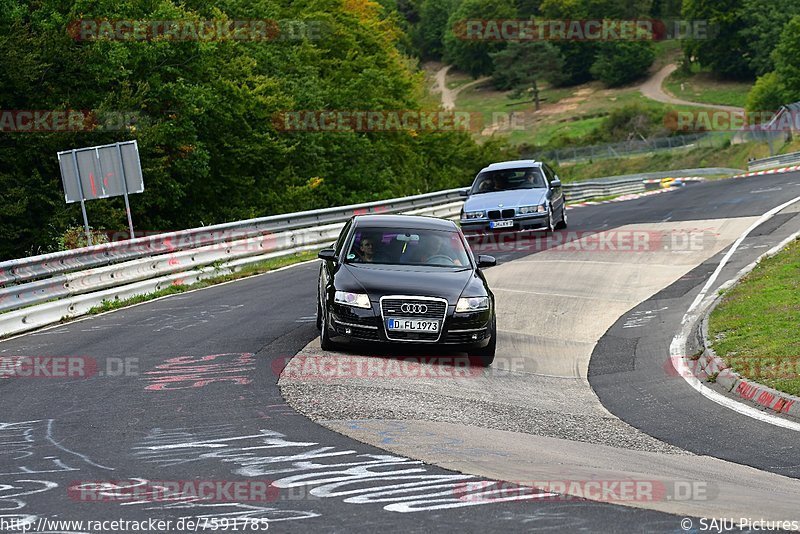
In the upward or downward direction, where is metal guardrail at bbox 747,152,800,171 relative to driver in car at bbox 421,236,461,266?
downward

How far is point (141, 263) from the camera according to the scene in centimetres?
2012

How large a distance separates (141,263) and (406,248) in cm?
765

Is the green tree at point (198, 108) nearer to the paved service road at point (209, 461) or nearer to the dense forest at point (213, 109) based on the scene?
the dense forest at point (213, 109)

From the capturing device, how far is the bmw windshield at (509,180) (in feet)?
89.7

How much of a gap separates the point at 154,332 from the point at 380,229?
A: 360 centimetres

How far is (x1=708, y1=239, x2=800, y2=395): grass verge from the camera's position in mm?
11852

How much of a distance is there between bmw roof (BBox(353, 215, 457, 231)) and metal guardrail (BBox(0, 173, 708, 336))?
17.7 feet

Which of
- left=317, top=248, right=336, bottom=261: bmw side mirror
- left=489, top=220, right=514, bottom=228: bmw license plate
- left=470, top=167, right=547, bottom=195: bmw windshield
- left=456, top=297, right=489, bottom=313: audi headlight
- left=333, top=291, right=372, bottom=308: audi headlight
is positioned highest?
left=317, top=248, right=336, bottom=261: bmw side mirror

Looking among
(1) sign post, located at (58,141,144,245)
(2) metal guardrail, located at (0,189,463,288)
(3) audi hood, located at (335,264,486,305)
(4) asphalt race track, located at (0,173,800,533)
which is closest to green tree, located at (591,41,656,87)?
(2) metal guardrail, located at (0,189,463,288)

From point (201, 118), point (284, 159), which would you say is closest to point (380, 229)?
point (201, 118)

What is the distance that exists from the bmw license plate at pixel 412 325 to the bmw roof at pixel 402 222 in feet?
6.55

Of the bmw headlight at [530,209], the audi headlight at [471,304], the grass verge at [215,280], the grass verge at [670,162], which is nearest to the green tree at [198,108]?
the grass verge at [215,280]

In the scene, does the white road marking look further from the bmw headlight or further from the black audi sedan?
the bmw headlight

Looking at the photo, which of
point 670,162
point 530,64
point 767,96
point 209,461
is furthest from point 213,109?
point 530,64
